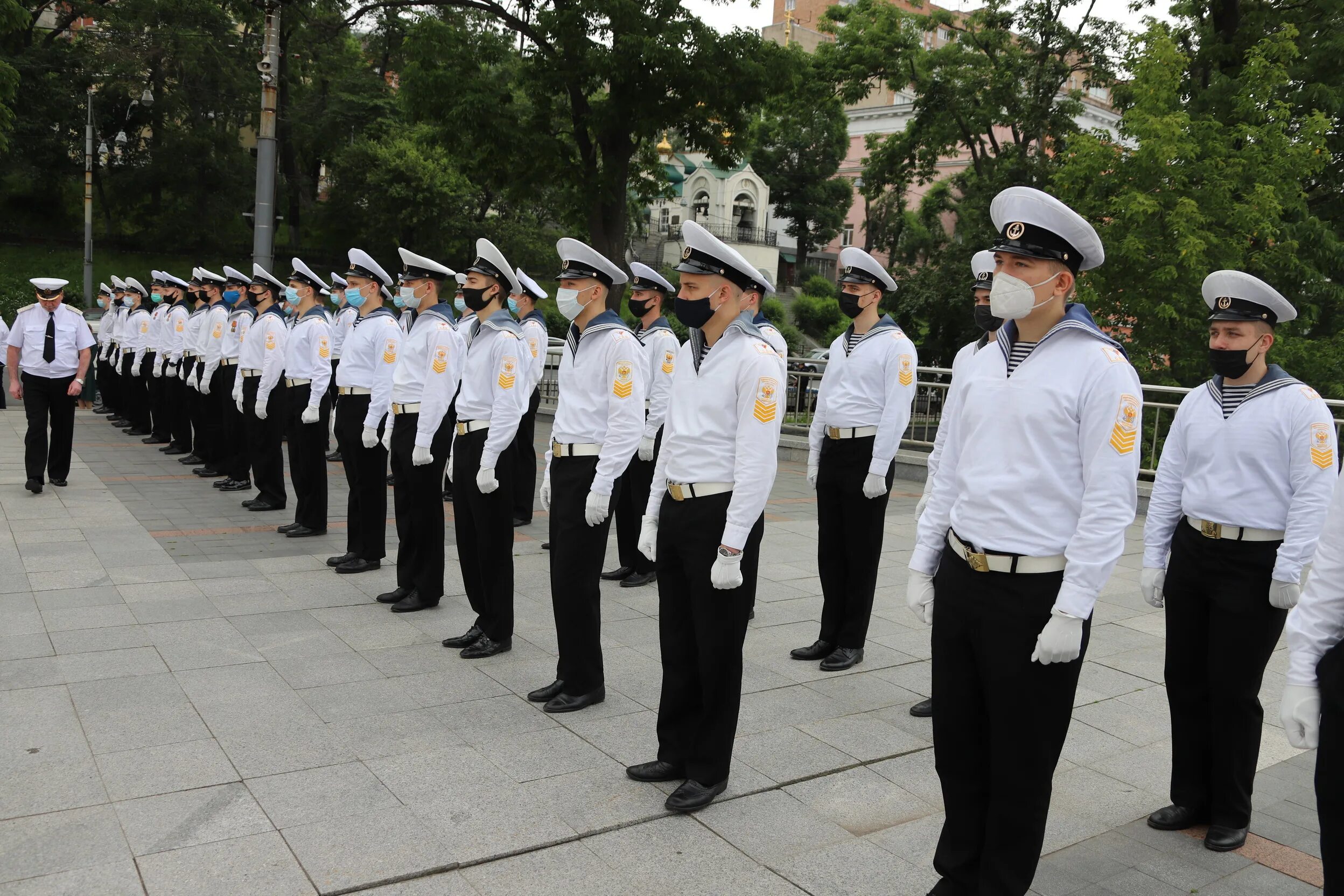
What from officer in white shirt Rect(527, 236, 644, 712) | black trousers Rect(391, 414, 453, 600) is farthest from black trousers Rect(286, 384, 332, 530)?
officer in white shirt Rect(527, 236, 644, 712)

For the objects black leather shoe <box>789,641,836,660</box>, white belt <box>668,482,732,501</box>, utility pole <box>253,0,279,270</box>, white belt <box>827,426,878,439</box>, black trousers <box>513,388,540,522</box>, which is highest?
utility pole <box>253,0,279,270</box>

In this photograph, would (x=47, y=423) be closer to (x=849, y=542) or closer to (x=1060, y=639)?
(x=849, y=542)

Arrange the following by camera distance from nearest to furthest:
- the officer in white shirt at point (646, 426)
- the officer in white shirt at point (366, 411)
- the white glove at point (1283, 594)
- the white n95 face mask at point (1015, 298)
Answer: the white n95 face mask at point (1015, 298)
the white glove at point (1283, 594)
the officer in white shirt at point (366, 411)
the officer in white shirt at point (646, 426)

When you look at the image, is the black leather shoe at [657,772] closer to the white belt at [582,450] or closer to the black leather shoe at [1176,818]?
the white belt at [582,450]

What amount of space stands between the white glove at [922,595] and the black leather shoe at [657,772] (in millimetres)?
1422

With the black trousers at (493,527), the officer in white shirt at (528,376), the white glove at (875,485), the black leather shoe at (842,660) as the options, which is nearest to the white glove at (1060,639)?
the white glove at (875,485)

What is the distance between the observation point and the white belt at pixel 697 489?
4223mm

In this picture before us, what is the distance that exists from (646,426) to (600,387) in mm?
2817

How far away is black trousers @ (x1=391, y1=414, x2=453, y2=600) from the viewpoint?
6.93 meters

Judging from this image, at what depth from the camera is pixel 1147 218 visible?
1510cm

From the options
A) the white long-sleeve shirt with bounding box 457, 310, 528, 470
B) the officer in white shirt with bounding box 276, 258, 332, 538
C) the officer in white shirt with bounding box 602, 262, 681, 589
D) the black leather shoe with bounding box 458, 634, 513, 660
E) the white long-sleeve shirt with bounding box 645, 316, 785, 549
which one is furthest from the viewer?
the officer in white shirt with bounding box 276, 258, 332, 538

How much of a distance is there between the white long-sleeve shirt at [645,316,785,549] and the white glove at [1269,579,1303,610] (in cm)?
187

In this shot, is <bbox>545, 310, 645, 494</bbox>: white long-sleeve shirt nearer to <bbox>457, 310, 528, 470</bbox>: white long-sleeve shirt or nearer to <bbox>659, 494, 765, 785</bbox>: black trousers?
<bbox>457, 310, 528, 470</bbox>: white long-sleeve shirt

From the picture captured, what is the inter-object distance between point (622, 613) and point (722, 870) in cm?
349
